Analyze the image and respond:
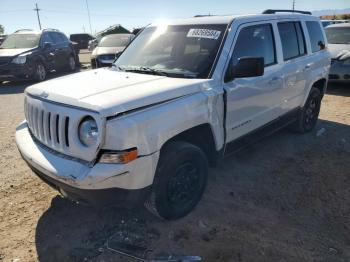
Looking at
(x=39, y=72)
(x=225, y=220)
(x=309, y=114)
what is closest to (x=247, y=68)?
(x=225, y=220)

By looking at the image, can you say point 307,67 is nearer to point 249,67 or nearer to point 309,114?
point 309,114

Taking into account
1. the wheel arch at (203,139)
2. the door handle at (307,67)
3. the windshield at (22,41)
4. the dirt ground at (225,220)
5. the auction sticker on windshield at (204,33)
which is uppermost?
the auction sticker on windshield at (204,33)

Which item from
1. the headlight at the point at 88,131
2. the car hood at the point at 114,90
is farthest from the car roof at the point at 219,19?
the headlight at the point at 88,131

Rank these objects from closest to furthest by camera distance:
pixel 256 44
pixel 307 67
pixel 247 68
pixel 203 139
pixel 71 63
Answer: pixel 247 68, pixel 203 139, pixel 256 44, pixel 307 67, pixel 71 63

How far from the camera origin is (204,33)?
384 centimetres

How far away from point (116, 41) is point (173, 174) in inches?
420

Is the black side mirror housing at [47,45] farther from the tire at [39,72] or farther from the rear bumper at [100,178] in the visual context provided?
the rear bumper at [100,178]

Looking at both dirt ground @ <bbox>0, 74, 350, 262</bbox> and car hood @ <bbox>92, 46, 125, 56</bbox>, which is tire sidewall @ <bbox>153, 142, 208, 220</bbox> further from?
car hood @ <bbox>92, 46, 125, 56</bbox>

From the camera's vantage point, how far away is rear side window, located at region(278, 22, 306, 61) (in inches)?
184

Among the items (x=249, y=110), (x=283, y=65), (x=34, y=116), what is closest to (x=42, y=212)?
(x=34, y=116)

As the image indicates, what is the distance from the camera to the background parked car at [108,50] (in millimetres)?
12078

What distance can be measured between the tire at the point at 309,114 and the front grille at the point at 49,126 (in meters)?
4.00

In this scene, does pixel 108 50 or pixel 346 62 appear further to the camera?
pixel 108 50

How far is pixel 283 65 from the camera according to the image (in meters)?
4.60
